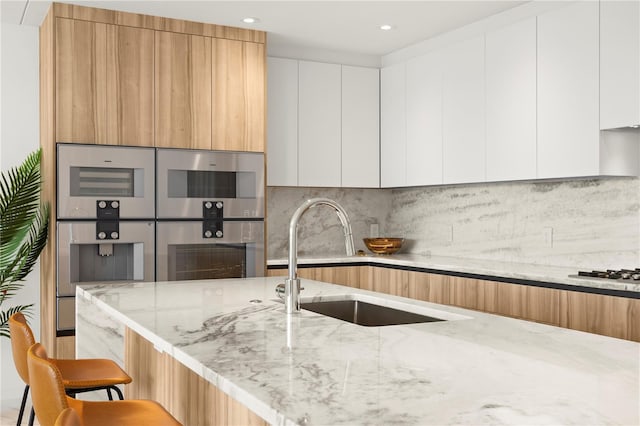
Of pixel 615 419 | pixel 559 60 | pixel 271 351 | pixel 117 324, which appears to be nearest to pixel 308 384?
pixel 271 351

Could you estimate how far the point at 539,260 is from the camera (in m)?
4.49

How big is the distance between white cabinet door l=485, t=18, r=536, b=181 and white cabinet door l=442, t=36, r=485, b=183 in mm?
82

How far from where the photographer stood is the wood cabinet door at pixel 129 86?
432 centimetres

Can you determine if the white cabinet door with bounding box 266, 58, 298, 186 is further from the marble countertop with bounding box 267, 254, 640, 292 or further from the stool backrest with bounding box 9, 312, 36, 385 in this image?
the stool backrest with bounding box 9, 312, 36, 385

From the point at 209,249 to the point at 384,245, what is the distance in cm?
147

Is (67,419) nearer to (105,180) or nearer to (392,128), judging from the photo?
(105,180)

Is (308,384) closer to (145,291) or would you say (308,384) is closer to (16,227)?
(145,291)

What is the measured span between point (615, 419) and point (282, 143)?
4277 mm

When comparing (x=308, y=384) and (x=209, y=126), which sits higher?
(x=209, y=126)

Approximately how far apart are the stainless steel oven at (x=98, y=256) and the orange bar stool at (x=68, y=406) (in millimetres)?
1986

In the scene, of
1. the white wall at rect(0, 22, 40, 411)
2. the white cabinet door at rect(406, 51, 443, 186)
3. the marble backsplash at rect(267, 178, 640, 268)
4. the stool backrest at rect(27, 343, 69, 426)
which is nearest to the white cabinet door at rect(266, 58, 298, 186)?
the marble backsplash at rect(267, 178, 640, 268)

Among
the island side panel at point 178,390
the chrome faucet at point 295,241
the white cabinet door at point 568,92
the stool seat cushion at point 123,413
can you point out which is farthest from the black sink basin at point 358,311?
the white cabinet door at point 568,92

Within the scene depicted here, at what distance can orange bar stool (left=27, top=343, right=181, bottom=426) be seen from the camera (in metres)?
1.68

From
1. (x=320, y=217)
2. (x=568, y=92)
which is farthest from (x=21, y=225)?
(x=568, y=92)
